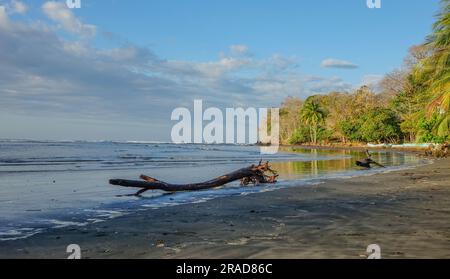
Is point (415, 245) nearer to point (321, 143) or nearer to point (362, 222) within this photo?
point (362, 222)

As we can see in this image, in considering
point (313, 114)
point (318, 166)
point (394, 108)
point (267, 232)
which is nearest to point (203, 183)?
point (267, 232)

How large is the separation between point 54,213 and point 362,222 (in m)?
6.76

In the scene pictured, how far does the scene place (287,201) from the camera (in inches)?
423

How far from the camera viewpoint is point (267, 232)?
6.67 metres

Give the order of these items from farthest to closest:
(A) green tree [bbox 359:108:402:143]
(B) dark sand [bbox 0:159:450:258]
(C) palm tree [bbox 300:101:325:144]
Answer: (C) palm tree [bbox 300:101:325:144], (A) green tree [bbox 359:108:402:143], (B) dark sand [bbox 0:159:450:258]

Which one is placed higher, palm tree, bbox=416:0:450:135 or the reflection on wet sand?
palm tree, bbox=416:0:450:135

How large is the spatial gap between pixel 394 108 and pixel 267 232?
226 feet

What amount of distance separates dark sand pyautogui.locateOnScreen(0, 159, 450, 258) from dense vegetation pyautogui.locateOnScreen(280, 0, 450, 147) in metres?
14.4

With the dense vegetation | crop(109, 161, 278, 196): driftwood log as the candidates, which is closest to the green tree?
the dense vegetation

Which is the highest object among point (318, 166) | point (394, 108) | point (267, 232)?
point (394, 108)

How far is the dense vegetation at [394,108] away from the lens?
78.4 feet

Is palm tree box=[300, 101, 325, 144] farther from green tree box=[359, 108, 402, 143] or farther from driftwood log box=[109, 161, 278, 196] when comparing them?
driftwood log box=[109, 161, 278, 196]

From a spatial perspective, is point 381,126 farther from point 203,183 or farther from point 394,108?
point 203,183

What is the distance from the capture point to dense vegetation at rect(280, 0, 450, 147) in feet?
78.4
